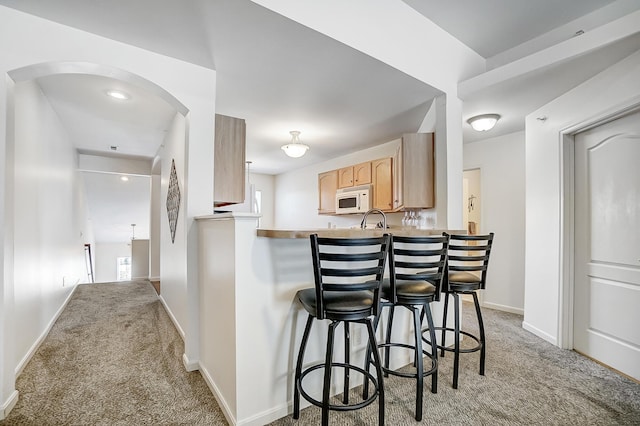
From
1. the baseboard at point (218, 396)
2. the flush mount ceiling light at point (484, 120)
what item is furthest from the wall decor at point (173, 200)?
the flush mount ceiling light at point (484, 120)

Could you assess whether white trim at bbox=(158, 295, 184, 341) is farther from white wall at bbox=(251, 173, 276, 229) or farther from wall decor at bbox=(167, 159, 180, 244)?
white wall at bbox=(251, 173, 276, 229)

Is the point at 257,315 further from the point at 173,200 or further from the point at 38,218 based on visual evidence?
the point at 38,218

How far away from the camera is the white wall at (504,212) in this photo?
3955 millimetres

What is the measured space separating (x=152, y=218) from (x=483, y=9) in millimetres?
6059

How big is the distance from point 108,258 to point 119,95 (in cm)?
864

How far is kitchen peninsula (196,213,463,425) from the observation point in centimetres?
164

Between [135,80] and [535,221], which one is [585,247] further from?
[135,80]

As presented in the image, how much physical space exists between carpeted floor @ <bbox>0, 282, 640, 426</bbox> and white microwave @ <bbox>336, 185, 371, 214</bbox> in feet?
7.57

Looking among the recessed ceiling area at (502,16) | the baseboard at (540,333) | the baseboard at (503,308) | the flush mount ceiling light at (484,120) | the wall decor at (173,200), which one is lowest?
the baseboard at (503,308)

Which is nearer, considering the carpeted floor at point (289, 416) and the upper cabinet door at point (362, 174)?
the carpeted floor at point (289, 416)

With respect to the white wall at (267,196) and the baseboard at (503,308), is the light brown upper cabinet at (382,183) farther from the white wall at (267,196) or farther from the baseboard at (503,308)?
the white wall at (267,196)

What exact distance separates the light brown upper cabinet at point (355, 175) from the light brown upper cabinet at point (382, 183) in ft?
0.35

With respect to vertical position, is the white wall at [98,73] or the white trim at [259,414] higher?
the white wall at [98,73]

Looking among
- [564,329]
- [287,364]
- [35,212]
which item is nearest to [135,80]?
[35,212]
